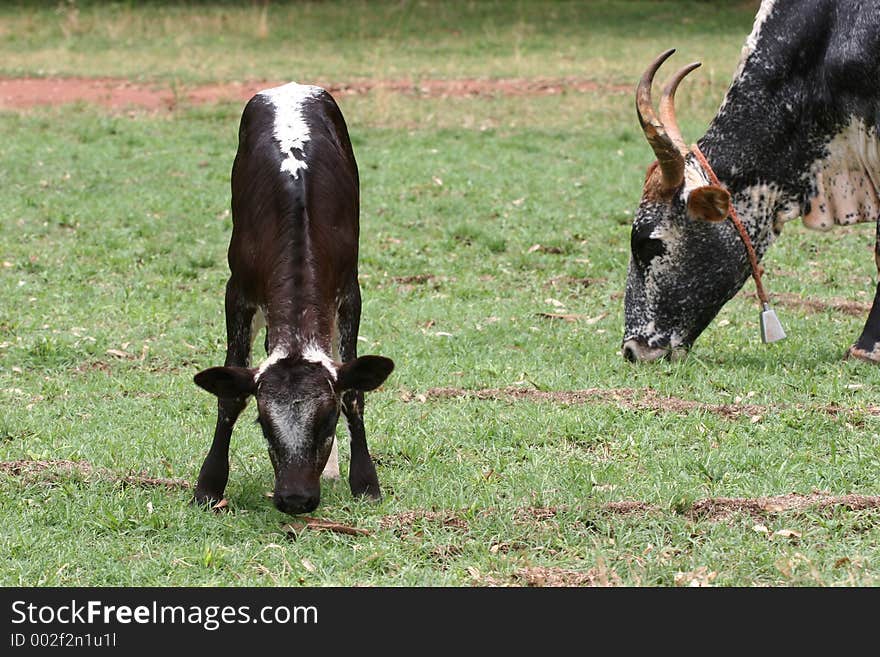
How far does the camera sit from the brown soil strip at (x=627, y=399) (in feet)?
22.9

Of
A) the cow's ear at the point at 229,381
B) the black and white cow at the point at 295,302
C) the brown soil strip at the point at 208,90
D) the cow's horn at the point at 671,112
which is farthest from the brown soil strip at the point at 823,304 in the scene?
the brown soil strip at the point at 208,90

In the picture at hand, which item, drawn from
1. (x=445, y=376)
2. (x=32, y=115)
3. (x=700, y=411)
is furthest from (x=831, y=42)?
(x=32, y=115)

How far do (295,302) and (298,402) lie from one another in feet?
1.57

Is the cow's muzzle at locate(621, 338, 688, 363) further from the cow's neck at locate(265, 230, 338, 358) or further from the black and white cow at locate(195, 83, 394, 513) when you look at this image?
the cow's neck at locate(265, 230, 338, 358)

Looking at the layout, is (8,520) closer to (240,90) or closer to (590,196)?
(590,196)

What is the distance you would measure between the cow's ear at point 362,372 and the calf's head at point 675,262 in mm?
3143

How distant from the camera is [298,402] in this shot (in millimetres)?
5105

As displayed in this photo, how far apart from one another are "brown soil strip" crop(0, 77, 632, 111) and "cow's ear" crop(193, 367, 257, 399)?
41.7ft

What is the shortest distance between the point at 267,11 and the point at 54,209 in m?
16.1

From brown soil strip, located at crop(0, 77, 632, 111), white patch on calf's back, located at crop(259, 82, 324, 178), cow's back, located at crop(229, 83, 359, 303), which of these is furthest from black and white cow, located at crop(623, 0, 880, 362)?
brown soil strip, located at crop(0, 77, 632, 111)

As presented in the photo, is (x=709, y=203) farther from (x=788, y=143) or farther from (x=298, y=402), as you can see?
(x=298, y=402)

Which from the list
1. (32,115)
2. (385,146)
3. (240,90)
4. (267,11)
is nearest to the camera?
(385,146)
